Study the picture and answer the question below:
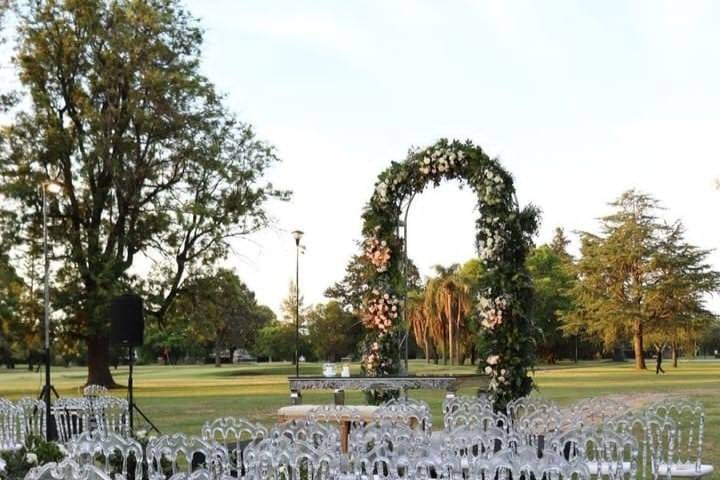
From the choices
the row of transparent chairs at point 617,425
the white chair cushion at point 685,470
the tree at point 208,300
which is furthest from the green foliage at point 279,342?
the white chair cushion at point 685,470

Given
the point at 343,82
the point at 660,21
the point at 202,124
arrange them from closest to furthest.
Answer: the point at 660,21, the point at 343,82, the point at 202,124

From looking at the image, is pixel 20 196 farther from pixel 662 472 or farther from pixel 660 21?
pixel 662 472

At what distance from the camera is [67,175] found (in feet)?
98.0

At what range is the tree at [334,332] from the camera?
6294 centimetres

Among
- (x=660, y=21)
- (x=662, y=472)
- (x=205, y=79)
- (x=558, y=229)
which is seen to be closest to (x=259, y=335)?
(x=558, y=229)

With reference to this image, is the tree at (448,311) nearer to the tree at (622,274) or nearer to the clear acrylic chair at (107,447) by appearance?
the tree at (622,274)

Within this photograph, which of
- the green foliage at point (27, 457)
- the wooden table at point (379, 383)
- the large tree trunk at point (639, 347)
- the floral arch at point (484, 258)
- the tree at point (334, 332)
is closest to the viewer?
the green foliage at point (27, 457)

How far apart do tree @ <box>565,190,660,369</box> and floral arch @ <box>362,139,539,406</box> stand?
36.9 m

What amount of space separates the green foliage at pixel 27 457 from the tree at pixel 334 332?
55.3 m

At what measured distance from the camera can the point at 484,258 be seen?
37.4 ft

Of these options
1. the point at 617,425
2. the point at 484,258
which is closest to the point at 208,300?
the point at 484,258

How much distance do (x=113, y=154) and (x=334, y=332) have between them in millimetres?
35742

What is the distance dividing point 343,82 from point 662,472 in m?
13.2

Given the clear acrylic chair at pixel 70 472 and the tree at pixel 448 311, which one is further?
the tree at pixel 448 311
